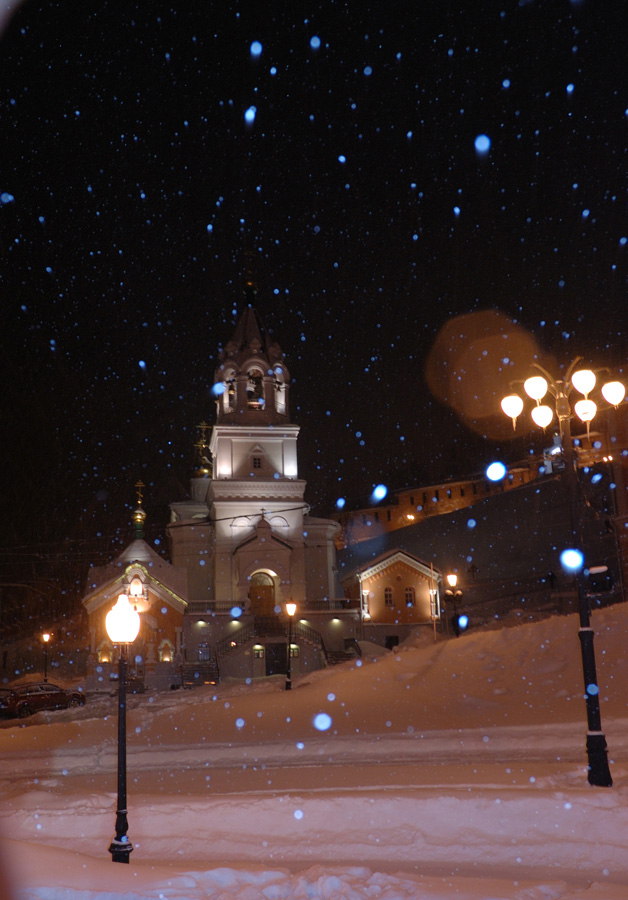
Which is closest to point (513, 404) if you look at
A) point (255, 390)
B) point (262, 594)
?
point (262, 594)

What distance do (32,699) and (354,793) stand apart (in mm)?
20570

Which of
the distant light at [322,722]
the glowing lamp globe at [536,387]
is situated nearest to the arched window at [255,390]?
the distant light at [322,722]

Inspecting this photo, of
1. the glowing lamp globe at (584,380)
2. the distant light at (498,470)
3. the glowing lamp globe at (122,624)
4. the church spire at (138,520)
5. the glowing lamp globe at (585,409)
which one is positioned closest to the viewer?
the glowing lamp globe at (122,624)

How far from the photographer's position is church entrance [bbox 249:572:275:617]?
40844mm

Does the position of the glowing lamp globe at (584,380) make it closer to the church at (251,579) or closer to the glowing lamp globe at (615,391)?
the glowing lamp globe at (615,391)

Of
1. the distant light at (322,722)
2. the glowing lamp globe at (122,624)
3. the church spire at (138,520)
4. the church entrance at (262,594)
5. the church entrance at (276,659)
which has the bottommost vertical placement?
the distant light at (322,722)

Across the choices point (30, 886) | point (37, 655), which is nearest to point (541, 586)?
point (37, 655)

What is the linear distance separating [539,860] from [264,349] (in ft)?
128

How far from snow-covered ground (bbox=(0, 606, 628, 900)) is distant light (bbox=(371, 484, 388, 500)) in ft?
255

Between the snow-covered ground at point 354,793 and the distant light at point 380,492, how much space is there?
255ft

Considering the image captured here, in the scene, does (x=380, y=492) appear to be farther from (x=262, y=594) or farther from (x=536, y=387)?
(x=536, y=387)

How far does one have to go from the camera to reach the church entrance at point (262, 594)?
40844 mm

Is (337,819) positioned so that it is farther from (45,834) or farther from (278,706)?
(278,706)

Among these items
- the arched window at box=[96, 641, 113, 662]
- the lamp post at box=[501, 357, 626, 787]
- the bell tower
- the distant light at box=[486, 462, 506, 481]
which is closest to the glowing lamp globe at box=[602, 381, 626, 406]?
the lamp post at box=[501, 357, 626, 787]
